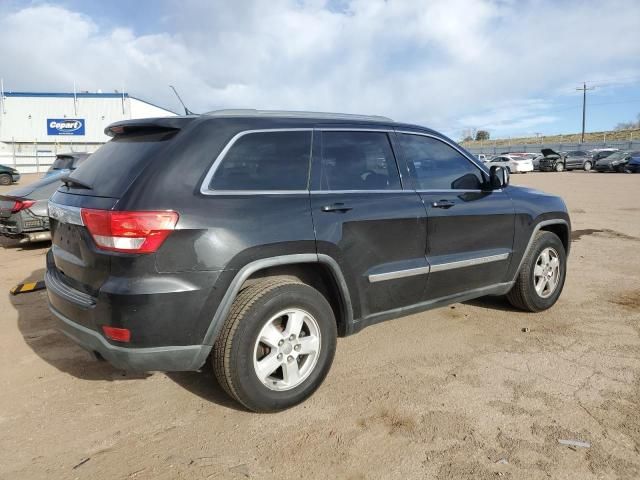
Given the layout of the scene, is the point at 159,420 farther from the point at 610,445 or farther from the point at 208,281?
the point at 610,445

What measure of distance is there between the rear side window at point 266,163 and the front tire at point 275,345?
60 cm

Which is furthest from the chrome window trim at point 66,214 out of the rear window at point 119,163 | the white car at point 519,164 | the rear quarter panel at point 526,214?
the white car at point 519,164

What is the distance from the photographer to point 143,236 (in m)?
2.66

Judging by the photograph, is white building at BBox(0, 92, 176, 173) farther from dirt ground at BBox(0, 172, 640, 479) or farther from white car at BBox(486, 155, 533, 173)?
dirt ground at BBox(0, 172, 640, 479)

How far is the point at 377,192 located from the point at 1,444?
274cm

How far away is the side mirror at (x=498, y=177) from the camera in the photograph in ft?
14.4

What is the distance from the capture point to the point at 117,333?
2717mm

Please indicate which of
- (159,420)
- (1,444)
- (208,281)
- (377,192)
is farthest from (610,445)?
(1,444)

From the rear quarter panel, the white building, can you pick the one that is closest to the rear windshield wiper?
the rear quarter panel

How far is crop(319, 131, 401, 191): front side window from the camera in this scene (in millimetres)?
3434

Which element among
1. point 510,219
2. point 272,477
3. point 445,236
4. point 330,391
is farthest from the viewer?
point 510,219

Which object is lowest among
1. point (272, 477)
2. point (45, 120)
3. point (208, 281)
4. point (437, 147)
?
point (272, 477)

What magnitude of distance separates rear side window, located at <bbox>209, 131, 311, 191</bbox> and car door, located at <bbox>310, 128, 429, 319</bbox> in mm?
103

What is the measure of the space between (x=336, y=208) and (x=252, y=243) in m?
0.68
